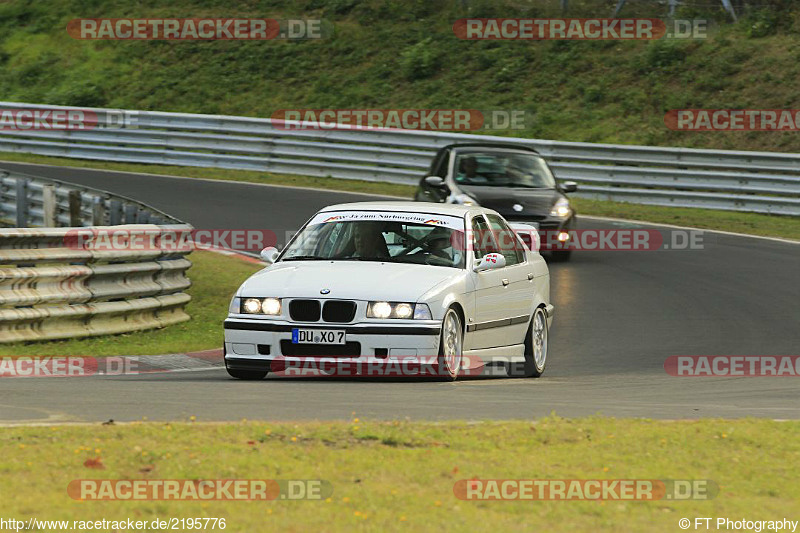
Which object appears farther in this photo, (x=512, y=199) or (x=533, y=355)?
(x=512, y=199)

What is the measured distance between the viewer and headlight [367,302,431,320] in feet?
31.6

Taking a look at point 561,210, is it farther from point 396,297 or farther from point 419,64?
point 419,64

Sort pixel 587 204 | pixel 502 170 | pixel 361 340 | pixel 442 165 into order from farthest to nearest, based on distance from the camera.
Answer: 1. pixel 587 204
2. pixel 442 165
3. pixel 502 170
4. pixel 361 340

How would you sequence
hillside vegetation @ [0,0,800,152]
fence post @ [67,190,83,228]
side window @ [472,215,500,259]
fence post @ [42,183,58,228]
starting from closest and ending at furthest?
side window @ [472,215,500,259] → fence post @ [67,190,83,228] → fence post @ [42,183,58,228] → hillside vegetation @ [0,0,800,152]

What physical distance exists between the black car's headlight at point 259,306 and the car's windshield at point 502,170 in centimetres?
934

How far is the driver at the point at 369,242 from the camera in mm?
10688

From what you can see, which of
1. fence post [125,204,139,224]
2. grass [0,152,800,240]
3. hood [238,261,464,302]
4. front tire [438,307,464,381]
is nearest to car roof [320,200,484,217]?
hood [238,261,464,302]

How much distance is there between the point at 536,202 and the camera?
18578mm

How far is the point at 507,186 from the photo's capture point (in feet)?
62.1

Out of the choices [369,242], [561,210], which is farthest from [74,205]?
[369,242]

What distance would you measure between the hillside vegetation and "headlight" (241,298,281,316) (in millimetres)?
20317

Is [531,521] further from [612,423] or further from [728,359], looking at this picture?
[728,359]

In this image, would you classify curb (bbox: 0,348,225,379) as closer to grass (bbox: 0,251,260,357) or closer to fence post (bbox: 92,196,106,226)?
grass (bbox: 0,251,260,357)

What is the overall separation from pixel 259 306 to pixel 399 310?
1.05 metres
